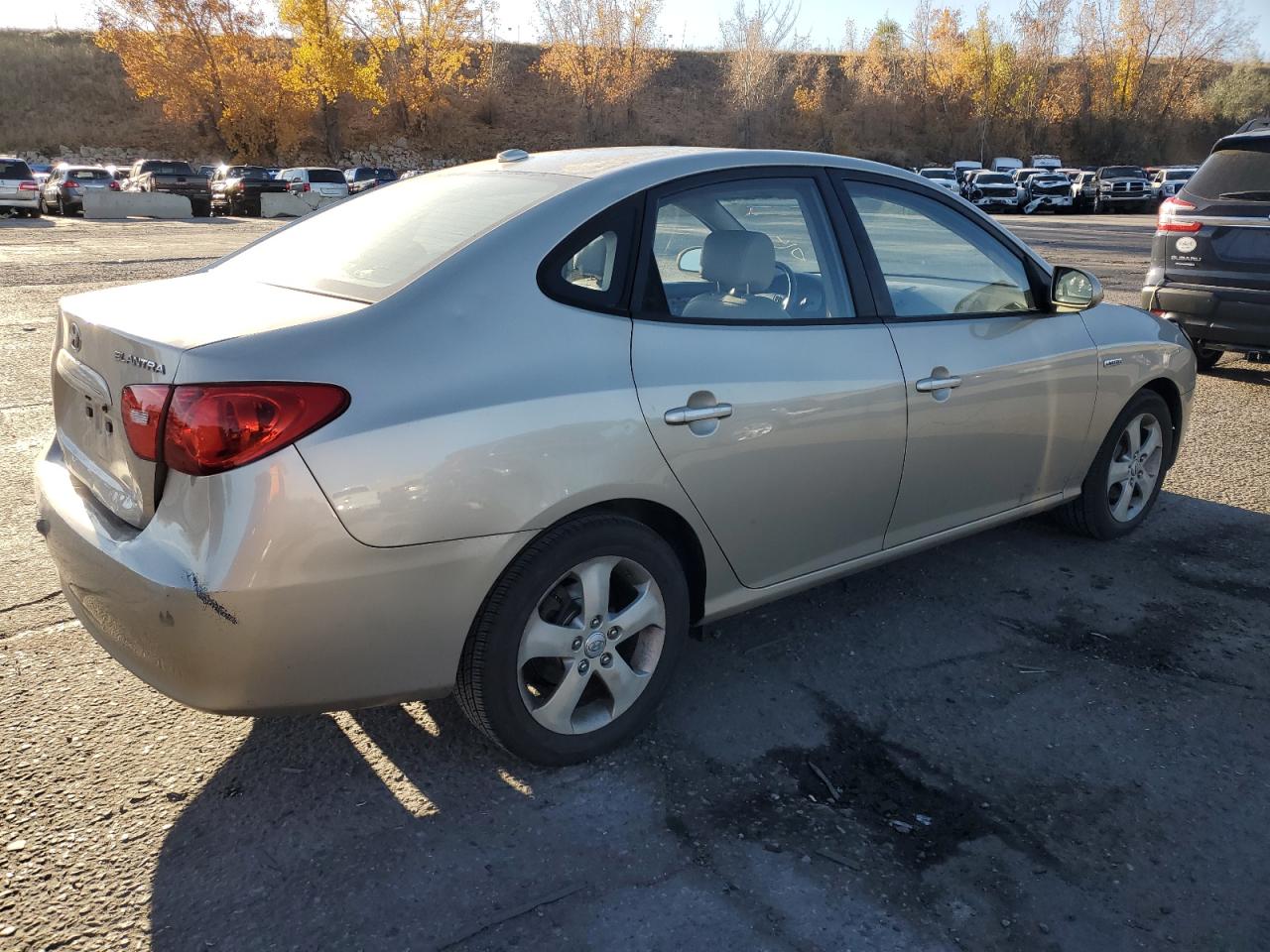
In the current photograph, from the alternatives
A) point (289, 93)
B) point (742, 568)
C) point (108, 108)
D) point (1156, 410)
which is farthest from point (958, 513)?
point (108, 108)

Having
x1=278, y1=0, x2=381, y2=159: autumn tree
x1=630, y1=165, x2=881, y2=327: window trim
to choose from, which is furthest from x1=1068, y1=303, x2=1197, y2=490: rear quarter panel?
x1=278, y1=0, x2=381, y2=159: autumn tree

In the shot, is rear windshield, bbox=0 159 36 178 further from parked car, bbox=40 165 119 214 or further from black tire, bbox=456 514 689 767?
black tire, bbox=456 514 689 767

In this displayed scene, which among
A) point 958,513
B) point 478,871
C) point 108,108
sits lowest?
point 478,871

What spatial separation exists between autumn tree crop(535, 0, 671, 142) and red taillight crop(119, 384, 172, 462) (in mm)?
68636

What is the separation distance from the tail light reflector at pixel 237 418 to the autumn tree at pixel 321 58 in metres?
57.4

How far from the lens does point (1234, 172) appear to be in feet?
24.6

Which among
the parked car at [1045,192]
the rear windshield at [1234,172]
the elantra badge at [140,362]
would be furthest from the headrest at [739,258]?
the parked car at [1045,192]

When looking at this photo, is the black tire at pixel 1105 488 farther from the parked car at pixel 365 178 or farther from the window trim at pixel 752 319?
the parked car at pixel 365 178

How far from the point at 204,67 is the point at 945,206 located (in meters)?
60.2

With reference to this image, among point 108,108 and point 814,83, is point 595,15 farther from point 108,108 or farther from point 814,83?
point 108,108

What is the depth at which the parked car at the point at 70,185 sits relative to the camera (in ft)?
103

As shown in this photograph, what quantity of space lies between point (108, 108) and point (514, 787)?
68324mm

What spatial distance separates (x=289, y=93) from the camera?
56531mm

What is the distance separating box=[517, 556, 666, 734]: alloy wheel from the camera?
8.67 ft
